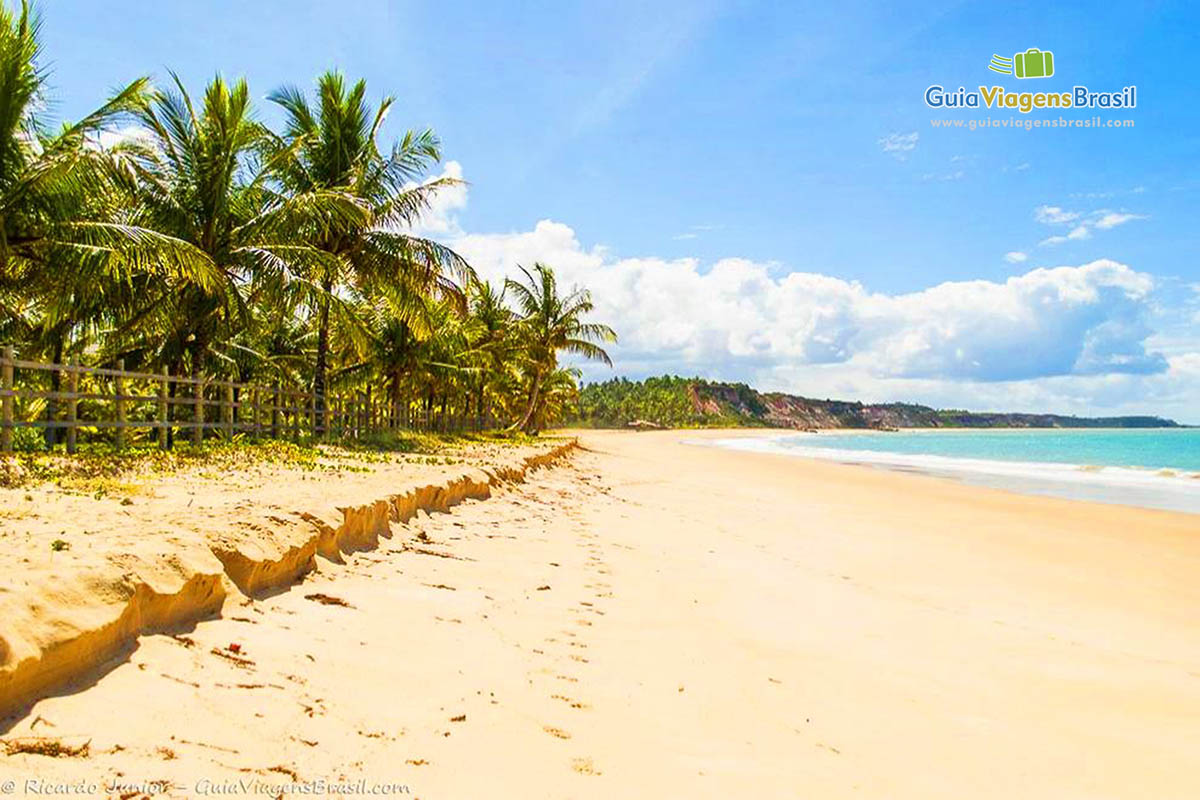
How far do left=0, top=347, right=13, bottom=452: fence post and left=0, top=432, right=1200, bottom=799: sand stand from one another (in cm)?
507

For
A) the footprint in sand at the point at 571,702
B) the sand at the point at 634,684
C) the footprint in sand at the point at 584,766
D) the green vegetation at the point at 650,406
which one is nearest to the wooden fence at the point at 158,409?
the sand at the point at 634,684

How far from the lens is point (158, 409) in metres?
11.4

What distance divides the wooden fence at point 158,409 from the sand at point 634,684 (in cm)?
545

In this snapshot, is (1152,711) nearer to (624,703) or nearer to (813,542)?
(624,703)

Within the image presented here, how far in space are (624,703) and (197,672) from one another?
1.64 meters

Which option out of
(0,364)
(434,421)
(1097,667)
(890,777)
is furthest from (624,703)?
(434,421)

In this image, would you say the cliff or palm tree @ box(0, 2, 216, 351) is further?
the cliff

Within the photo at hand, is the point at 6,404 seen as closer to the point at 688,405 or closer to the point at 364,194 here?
the point at 364,194

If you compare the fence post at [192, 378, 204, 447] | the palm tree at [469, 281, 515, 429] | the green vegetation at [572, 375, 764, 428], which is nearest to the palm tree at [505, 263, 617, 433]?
the palm tree at [469, 281, 515, 429]

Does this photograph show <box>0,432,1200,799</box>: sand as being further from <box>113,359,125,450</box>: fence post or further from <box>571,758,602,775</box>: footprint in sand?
<box>113,359,125,450</box>: fence post

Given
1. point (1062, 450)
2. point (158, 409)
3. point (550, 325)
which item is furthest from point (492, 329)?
point (1062, 450)

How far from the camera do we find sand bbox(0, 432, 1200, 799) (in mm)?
2291

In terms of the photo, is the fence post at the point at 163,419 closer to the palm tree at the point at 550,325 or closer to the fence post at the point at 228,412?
the fence post at the point at 228,412

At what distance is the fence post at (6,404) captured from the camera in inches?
308
